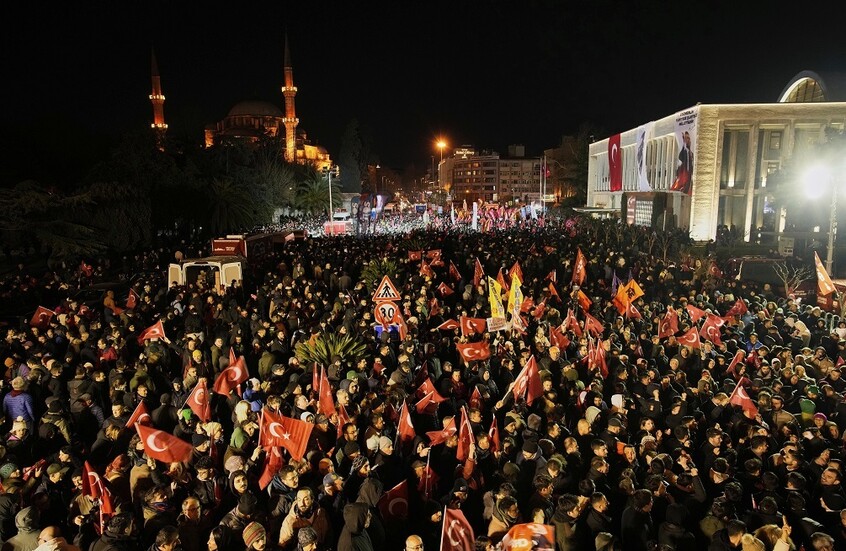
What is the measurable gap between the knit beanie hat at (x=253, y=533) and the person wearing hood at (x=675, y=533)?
3.10 metres

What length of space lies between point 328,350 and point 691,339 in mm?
5894

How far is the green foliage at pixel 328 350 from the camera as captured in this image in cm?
953

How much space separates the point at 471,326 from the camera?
35.7ft

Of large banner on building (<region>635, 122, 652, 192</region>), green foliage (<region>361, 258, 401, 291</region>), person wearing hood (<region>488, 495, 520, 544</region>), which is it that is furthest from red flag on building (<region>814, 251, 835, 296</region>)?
large banner on building (<region>635, 122, 652, 192</region>)

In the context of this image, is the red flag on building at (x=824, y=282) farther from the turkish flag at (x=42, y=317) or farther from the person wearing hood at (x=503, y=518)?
the turkish flag at (x=42, y=317)

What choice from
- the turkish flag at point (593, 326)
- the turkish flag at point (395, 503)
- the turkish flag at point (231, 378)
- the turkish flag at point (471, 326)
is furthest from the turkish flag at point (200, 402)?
the turkish flag at point (593, 326)

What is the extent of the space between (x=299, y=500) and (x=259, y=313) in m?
7.90

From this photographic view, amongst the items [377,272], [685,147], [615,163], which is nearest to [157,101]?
[615,163]

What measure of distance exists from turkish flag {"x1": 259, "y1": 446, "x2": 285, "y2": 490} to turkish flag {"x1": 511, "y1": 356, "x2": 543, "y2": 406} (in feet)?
10.3

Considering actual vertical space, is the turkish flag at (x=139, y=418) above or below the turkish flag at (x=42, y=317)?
below

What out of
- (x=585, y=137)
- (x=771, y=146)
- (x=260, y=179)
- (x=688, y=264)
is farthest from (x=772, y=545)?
(x=585, y=137)

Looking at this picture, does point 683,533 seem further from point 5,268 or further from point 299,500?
point 5,268

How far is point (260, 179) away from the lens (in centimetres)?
4928

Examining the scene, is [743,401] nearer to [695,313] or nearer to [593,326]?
[593,326]
